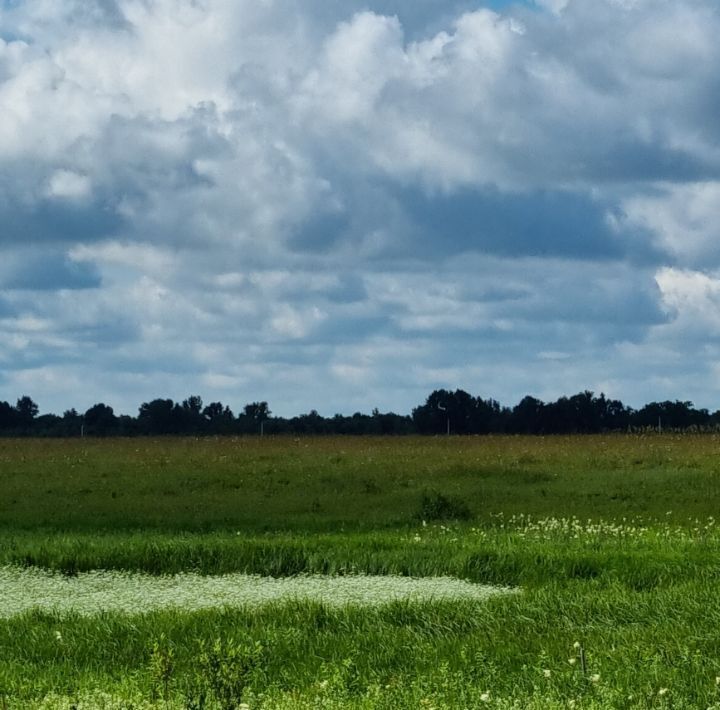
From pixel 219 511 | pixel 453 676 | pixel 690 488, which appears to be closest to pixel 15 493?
pixel 219 511

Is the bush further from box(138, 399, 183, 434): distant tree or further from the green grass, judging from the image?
box(138, 399, 183, 434): distant tree

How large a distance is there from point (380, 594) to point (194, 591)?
2.38 metres

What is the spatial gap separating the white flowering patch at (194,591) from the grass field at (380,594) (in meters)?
0.15

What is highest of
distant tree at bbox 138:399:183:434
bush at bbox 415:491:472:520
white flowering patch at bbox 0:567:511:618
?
distant tree at bbox 138:399:183:434

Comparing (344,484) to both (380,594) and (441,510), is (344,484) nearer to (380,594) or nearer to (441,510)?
(441,510)

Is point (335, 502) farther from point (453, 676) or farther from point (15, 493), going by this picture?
point (453, 676)

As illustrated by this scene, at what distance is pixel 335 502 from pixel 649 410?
89.4 metres

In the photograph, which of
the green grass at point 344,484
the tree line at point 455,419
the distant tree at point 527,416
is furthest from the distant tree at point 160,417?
the green grass at point 344,484

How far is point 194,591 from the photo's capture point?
1335 centimetres

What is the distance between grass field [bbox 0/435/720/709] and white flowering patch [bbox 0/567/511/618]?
15 cm

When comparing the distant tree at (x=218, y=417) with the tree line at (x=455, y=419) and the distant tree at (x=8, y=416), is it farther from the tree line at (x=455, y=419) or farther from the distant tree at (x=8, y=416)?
the distant tree at (x=8, y=416)

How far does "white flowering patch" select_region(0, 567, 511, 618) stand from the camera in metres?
12.3

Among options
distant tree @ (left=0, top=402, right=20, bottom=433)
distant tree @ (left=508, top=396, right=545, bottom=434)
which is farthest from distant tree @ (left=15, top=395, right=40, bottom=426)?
distant tree @ (left=508, top=396, right=545, bottom=434)

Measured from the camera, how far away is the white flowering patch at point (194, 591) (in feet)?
40.5
